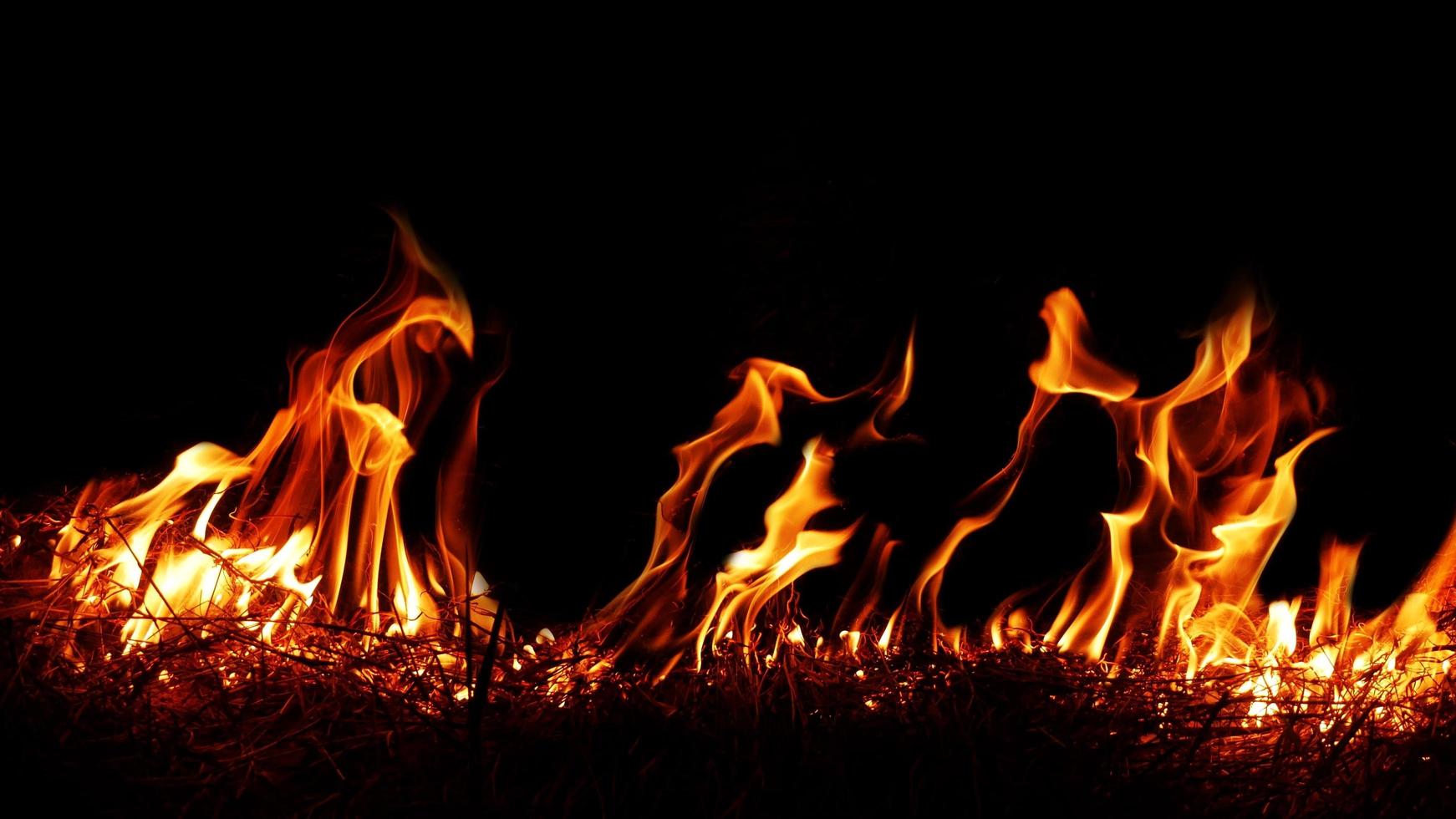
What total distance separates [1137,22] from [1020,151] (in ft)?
1.34

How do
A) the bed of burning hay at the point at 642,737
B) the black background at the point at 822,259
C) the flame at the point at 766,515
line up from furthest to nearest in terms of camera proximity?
the black background at the point at 822,259 < the flame at the point at 766,515 < the bed of burning hay at the point at 642,737

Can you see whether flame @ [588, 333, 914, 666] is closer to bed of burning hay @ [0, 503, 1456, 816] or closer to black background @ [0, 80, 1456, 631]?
black background @ [0, 80, 1456, 631]

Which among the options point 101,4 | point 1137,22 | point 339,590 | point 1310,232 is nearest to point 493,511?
point 339,590

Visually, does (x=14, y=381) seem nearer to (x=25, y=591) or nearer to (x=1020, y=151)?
(x=25, y=591)

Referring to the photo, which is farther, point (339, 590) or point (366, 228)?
point (366, 228)

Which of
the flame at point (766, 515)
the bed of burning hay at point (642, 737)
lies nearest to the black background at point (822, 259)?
the flame at point (766, 515)

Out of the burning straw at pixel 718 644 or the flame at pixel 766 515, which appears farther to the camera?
the flame at pixel 766 515

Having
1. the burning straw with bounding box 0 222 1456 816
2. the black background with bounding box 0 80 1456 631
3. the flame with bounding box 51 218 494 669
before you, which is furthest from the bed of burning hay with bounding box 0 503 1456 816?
the black background with bounding box 0 80 1456 631

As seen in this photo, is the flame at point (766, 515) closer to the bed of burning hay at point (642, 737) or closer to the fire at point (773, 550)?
the fire at point (773, 550)

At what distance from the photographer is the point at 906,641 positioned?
2.30 meters

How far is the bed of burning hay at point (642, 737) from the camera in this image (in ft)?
5.29

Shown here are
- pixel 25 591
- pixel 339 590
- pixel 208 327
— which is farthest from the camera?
pixel 208 327

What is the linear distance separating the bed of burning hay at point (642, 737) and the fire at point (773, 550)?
0.07m

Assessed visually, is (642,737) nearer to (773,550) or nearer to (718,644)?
(718,644)
